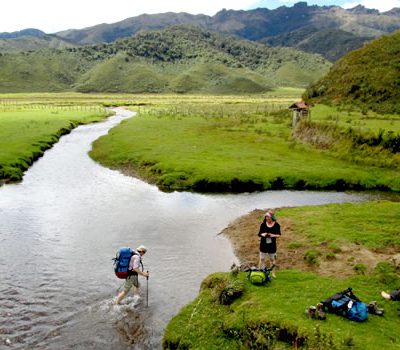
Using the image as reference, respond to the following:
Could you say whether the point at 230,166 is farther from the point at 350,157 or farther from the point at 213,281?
the point at 213,281

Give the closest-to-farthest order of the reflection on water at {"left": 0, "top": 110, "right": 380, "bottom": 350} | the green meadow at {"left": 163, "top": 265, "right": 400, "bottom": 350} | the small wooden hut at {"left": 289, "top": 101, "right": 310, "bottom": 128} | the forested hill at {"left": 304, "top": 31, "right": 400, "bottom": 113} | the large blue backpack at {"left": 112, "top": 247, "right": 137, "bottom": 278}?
the green meadow at {"left": 163, "top": 265, "right": 400, "bottom": 350}
the reflection on water at {"left": 0, "top": 110, "right": 380, "bottom": 350}
the large blue backpack at {"left": 112, "top": 247, "right": 137, "bottom": 278}
the small wooden hut at {"left": 289, "top": 101, "right": 310, "bottom": 128}
the forested hill at {"left": 304, "top": 31, "right": 400, "bottom": 113}

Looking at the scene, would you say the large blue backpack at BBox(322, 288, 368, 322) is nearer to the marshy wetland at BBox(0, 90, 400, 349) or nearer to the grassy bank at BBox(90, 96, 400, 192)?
the marshy wetland at BBox(0, 90, 400, 349)

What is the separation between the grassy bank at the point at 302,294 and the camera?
17.1 metres

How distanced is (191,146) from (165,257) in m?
41.0

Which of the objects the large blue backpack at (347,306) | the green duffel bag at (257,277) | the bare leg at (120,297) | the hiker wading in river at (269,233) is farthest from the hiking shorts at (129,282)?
the large blue backpack at (347,306)

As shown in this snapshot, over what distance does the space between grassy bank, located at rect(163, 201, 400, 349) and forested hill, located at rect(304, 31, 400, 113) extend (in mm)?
63176

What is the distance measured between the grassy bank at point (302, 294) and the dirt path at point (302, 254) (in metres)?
0.06

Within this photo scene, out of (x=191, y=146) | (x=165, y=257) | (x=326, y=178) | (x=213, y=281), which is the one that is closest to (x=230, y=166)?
(x=326, y=178)

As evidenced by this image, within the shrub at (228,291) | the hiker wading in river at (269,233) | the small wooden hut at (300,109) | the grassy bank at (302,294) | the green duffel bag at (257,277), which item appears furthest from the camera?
the small wooden hut at (300,109)

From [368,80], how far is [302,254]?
8648cm

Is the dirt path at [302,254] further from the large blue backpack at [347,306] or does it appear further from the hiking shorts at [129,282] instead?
the hiking shorts at [129,282]

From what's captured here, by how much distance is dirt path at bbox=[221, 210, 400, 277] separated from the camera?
980 inches

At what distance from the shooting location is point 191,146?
6844cm

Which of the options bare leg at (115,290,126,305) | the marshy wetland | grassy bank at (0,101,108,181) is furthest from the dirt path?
grassy bank at (0,101,108,181)
